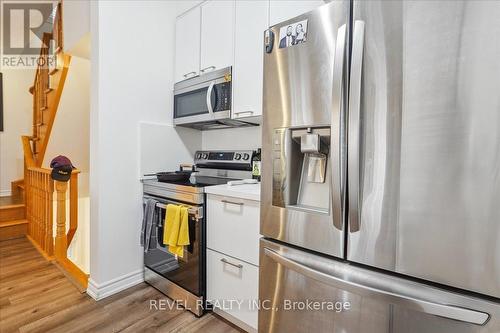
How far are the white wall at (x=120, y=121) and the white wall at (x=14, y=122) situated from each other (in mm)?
3598

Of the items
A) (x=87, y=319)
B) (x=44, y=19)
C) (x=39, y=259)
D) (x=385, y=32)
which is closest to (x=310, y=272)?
(x=385, y=32)

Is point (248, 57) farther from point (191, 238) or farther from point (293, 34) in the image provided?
point (191, 238)

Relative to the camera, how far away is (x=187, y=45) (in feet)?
7.19

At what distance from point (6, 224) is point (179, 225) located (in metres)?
2.91

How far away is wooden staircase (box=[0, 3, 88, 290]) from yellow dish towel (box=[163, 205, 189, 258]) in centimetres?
90

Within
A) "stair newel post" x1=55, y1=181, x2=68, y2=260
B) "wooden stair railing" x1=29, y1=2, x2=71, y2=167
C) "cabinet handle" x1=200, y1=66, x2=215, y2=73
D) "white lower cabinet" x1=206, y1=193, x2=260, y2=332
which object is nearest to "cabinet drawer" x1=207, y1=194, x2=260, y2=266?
"white lower cabinet" x1=206, y1=193, x2=260, y2=332

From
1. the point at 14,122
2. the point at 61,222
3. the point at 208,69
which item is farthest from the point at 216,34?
the point at 14,122

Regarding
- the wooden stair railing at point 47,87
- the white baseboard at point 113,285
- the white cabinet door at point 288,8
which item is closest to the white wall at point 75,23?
the wooden stair railing at point 47,87

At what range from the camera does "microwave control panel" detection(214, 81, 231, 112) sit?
189 centimetres

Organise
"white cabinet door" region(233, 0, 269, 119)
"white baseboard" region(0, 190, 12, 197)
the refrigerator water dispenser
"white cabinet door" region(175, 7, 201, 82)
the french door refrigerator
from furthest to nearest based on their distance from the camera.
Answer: "white baseboard" region(0, 190, 12, 197) < "white cabinet door" region(175, 7, 201, 82) < "white cabinet door" region(233, 0, 269, 119) < the refrigerator water dispenser < the french door refrigerator

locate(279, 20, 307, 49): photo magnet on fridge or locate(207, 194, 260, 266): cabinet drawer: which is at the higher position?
locate(279, 20, 307, 49): photo magnet on fridge

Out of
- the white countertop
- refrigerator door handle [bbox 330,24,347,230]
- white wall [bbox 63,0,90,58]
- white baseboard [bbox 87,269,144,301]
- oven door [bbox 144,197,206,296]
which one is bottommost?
white baseboard [bbox 87,269,144,301]

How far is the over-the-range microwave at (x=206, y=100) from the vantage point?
1.92 metres

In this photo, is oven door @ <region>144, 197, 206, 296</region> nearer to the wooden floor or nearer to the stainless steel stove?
the stainless steel stove
